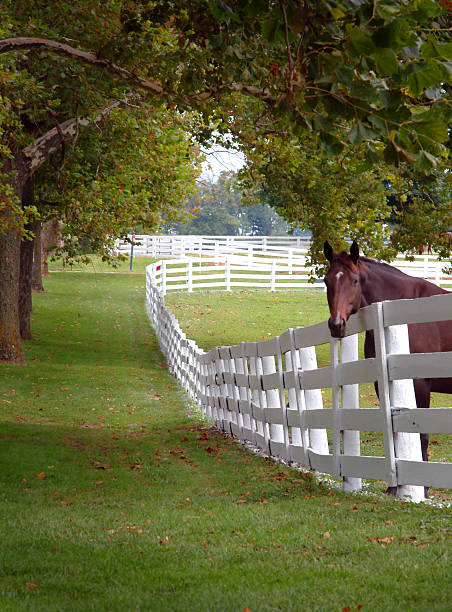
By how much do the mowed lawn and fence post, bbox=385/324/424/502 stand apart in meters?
0.25

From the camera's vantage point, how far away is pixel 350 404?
298 inches

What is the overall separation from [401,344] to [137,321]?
97.4 feet

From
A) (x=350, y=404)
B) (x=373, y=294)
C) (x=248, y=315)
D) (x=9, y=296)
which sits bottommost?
(x=248, y=315)

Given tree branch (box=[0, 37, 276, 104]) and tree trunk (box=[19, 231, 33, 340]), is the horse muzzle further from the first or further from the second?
tree trunk (box=[19, 231, 33, 340])

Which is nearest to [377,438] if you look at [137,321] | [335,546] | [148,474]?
[148,474]

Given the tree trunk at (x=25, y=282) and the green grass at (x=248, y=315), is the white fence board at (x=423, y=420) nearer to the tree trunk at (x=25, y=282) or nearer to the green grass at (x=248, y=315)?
the green grass at (x=248, y=315)

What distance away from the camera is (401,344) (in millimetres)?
6480

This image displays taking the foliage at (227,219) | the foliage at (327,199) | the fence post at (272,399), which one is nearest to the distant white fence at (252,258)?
the foliage at (327,199)

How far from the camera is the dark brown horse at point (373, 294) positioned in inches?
310

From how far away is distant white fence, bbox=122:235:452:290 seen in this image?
42.5 metres

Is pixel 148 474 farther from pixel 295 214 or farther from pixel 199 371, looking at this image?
pixel 295 214

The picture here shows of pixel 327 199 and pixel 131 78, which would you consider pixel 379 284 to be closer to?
pixel 131 78

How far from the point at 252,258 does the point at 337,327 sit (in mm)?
38208

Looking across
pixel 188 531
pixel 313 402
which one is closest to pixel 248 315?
pixel 313 402
